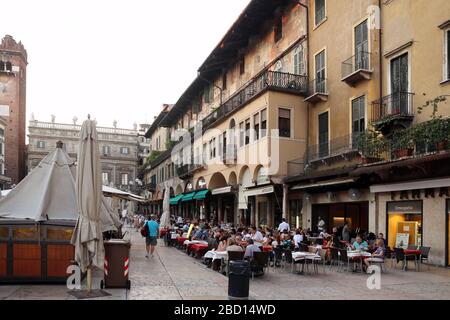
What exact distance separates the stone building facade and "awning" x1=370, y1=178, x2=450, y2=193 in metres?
77.7

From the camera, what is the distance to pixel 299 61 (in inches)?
1060

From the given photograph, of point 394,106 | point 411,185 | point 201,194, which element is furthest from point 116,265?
point 201,194

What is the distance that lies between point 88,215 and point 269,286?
16.3 feet

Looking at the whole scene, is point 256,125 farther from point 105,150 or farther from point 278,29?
point 105,150

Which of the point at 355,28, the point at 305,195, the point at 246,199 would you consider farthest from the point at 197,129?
the point at 355,28

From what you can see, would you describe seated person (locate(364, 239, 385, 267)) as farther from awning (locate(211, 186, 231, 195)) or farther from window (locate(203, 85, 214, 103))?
window (locate(203, 85, 214, 103))

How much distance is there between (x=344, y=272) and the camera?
15172 millimetres

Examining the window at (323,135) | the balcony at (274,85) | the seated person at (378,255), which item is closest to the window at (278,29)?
the balcony at (274,85)

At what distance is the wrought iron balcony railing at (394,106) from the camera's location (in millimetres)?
18094

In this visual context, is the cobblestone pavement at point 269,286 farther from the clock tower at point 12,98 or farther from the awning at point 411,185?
the clock tower at point 12,98

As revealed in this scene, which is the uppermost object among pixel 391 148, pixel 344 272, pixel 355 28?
pixel 355 28

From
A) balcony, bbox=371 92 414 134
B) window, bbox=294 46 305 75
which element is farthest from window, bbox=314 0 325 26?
balcony, bbox=371 92 414 134
